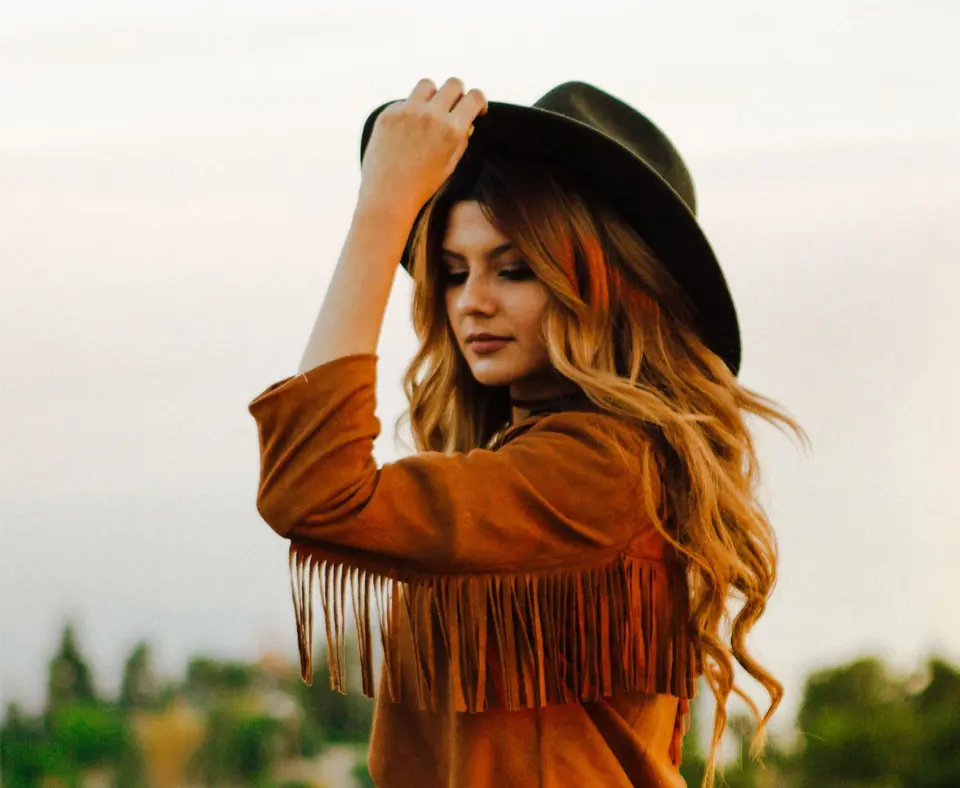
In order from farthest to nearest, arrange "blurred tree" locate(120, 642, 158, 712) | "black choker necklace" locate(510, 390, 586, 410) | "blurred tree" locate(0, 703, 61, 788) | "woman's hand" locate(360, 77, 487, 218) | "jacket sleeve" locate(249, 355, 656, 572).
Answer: "blurred tree" locate(0, 703, 61, 788) < "blurred tree" locate(120, 642, 158, 712) < "black choker necklace" locate(510, 390, 586, 410) < "woman's hand" locate(360, 77, 487, 218) < "jacket sleeve" locate(249, 355, 656, 572)

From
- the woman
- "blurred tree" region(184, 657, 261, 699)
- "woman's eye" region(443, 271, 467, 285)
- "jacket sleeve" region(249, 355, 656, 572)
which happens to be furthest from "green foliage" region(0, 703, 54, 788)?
"jacket sleeve" region(249, 355, 656, 572)

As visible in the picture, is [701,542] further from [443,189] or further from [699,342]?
[443,189]

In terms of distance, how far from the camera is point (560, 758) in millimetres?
1556

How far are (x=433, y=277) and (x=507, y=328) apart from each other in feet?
0.54

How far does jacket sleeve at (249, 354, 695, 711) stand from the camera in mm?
1402

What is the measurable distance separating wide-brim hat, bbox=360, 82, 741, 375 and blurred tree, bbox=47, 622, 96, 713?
10.1m

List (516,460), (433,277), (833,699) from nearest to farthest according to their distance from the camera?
(516,460)
(433,277)
(833,699)

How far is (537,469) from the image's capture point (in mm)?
1520

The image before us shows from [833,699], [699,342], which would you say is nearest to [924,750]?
[833,699]

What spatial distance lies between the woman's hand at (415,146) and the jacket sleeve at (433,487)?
0.66 ft

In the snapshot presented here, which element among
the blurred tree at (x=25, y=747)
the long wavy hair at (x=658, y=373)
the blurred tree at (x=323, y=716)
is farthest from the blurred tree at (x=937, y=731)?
the long wavy hair at (x=658, y=373)

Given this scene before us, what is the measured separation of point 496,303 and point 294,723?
444 inches

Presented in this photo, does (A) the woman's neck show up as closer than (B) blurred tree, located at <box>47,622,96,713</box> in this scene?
Yes

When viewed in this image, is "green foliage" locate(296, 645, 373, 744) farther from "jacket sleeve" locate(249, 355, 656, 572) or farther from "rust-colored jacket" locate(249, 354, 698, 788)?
"jacket sleeve" locate(249, 355, 656, 572)
